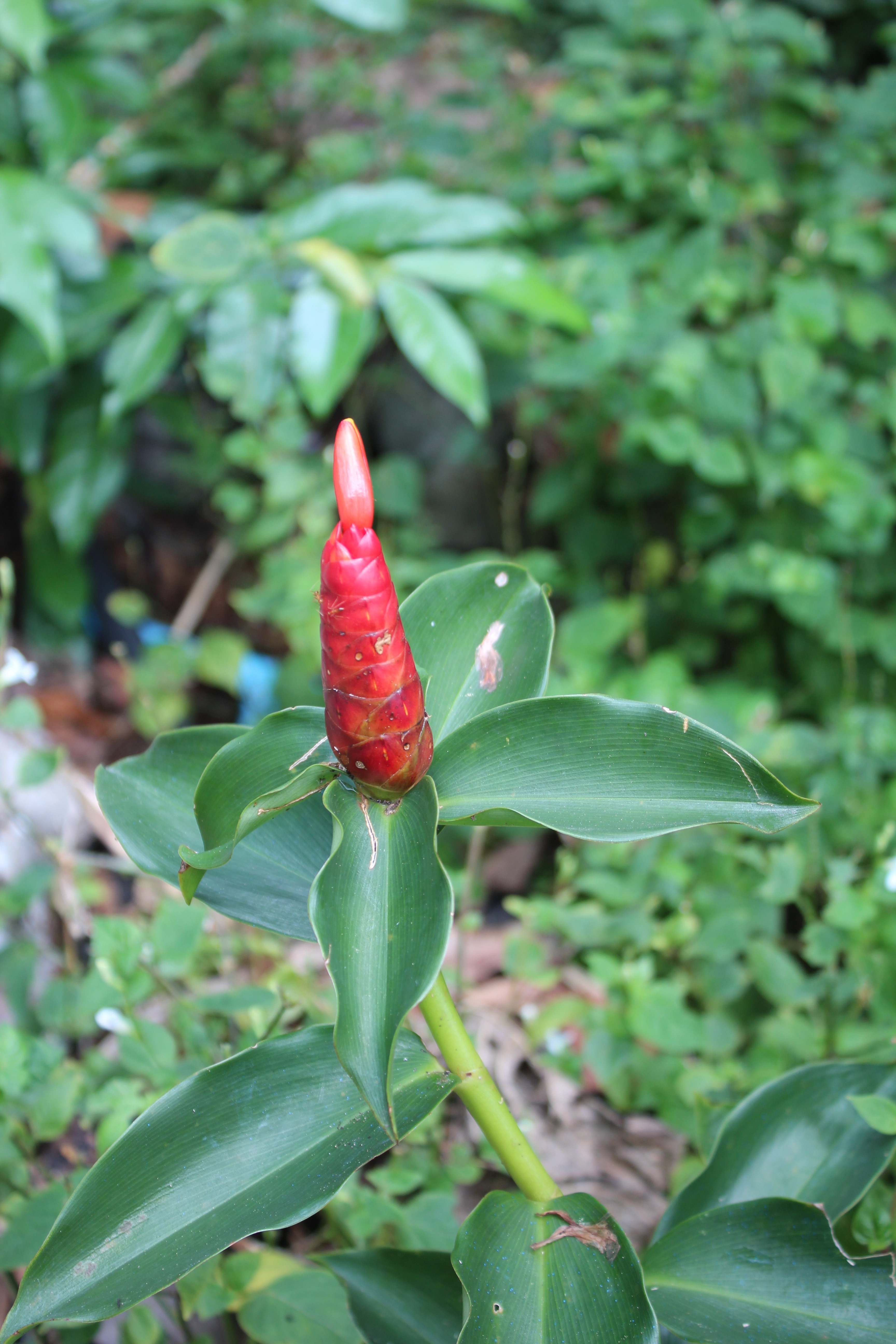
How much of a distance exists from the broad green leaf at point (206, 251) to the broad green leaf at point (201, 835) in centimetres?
141

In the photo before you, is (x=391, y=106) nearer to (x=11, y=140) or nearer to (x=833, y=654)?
(x=11, y=140)

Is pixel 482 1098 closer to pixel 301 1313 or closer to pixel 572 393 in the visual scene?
pixel 301 1313

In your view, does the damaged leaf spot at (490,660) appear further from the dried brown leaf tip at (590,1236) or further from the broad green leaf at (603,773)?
the dried brown leaf tip at (590,1236)

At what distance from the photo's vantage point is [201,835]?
2.26ft

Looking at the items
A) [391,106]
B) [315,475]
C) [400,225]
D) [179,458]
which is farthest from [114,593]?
[391,106]

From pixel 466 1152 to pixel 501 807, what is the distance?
69 cm

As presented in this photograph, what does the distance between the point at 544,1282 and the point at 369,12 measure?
2.31 m

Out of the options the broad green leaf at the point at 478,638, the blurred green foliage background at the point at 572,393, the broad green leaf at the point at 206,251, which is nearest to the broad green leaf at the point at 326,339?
the blurred green foliage background at the point at 572,393

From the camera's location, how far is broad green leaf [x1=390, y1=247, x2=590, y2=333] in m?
1.86

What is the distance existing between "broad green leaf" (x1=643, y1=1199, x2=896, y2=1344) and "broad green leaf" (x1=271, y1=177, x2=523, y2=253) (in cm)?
183

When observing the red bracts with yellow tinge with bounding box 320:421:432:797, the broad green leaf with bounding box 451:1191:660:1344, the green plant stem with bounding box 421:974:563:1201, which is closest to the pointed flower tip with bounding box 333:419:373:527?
the red bracts with yellow tinge with bounding box 320:421:432:797

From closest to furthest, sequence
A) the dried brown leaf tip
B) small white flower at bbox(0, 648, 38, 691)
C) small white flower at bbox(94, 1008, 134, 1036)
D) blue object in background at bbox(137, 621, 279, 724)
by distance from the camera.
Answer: the dried brown leaf tip → small white flower at bbox(94, 1008, 134, 1036) → small white flower at bbox(0, 648, 38, 691) → blue object in background at bbox(137, 621, 279, 724)

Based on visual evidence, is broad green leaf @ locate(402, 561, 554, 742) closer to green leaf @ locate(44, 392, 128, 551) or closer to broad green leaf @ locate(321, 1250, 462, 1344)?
broad green leaf @ locate(321, 1250, 462, 1344)

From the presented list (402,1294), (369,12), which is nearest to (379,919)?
(402,1294)
